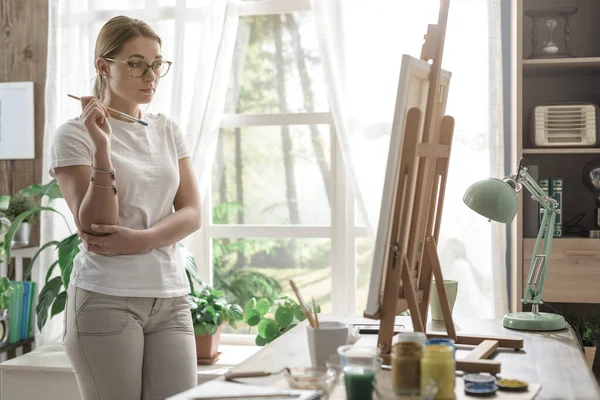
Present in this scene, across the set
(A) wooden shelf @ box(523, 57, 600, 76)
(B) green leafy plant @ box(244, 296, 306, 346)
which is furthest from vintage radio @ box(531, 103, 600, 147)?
(B) green leafy plant @ box(244, 296, 306, 346)

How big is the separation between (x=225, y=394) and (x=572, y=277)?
79.1 inches

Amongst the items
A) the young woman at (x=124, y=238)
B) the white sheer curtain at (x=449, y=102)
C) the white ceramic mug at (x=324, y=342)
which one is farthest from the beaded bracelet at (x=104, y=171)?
the white sheer curtain at (x=449, y=102)

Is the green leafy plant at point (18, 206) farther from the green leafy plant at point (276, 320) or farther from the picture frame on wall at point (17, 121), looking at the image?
the green leafy plant at point (276, 320)

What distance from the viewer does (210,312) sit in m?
3.38

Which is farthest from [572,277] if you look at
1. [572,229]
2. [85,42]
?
[85,42]

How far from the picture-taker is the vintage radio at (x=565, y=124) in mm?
3090

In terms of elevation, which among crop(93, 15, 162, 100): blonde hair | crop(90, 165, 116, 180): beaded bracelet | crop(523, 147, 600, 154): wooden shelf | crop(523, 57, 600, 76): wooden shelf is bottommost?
crop(90, 165, 116, 180): beaded bracelet

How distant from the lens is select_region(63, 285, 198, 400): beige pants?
2.01m

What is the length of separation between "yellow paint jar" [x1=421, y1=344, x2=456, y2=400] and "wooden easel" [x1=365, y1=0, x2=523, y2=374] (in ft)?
0.81

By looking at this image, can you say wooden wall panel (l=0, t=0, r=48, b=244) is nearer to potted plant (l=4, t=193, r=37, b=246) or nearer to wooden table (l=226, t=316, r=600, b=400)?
potted plant (l=4, t=193, r=37, b=246)

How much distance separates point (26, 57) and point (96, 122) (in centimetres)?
208

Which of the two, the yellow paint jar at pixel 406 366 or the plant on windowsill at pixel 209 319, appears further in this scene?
the plant on windowsill at pixel 209 319

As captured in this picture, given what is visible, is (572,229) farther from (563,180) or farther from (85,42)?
(85,42)

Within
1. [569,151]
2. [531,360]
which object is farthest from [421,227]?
[569,151]
